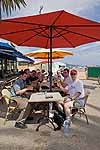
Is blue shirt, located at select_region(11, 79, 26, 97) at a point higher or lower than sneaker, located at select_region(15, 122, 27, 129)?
higher

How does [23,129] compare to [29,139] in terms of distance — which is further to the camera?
[23,129]

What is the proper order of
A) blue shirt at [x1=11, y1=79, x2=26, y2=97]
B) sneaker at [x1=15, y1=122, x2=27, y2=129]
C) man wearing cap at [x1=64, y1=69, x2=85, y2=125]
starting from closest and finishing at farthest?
sneaker at [x1=15, y1=122, x2=27, y2=129] → man wearing cap at [x1=64, y1=69, x2=85, y2=125] → blue shirt at [x1=11, y1=79, x2=26, y2=97]

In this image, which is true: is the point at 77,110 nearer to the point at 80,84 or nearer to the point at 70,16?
the point at 80,84

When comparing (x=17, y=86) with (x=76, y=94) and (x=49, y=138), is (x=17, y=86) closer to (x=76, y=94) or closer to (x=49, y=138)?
(x=76, y=94)

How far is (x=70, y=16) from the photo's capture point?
587 cm

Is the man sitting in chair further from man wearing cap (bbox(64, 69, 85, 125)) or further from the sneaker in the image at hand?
man wearing cap (bbox(64, 69, 85, 125))

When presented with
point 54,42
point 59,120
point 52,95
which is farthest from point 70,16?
point 54,42

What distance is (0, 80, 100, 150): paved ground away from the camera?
536 centimetres

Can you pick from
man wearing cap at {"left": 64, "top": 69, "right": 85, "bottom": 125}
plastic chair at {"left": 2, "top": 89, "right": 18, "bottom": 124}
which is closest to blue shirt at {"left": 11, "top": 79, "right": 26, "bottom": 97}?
plastic chair at {"left": 2, "top": 89, "right": 18, "bottom": 124}

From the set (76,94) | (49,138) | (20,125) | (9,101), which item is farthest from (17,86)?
(49,138)

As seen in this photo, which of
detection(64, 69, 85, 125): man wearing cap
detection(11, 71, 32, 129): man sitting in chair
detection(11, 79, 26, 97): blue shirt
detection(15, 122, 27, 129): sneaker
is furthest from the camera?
detection(11, 79, 26, 97): blue shirt

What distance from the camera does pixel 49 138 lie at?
5.91 meters

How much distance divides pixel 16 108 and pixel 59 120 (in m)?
1.26

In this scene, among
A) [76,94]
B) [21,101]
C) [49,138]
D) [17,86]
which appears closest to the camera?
[49,138]
